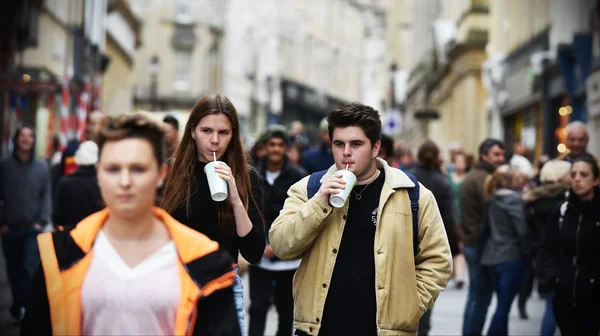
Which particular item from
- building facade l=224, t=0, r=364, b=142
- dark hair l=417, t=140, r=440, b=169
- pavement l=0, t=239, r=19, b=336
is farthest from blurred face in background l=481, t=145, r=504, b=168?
building facade l=224, t=0, r=364, b=142

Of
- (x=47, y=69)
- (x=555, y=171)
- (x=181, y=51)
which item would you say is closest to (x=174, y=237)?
(x=555, y=171)

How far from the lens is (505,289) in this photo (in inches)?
379

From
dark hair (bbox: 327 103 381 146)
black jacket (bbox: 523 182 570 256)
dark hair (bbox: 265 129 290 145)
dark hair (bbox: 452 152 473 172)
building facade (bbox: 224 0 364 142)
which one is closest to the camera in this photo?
dark hair (bbox: 327 103 381 146)

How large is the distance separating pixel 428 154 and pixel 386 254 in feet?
19.3

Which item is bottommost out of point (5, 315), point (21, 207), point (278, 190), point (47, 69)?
point (5, 315)

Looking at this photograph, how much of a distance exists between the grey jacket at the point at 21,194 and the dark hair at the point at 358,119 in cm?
658

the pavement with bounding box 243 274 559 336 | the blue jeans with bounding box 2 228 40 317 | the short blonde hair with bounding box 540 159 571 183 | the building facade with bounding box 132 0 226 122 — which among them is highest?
the building facade with bounding box 132 0 226 122

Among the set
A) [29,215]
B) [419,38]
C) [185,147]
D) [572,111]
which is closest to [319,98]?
[419,38]

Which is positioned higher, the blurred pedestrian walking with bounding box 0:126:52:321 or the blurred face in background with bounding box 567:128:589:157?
the blurred face in background with bounding box 567:128:589:157

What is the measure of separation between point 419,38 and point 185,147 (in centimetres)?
5058

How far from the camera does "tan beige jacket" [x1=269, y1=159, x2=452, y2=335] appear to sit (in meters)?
4.99

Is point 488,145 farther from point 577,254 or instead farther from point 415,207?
point 415,207

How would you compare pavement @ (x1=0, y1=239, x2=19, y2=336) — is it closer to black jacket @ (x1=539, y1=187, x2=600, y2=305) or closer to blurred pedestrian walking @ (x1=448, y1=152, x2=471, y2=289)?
black jacket @ (x1=539, y1=187, x2=600, y2=305)

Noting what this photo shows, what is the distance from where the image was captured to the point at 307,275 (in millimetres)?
5152
